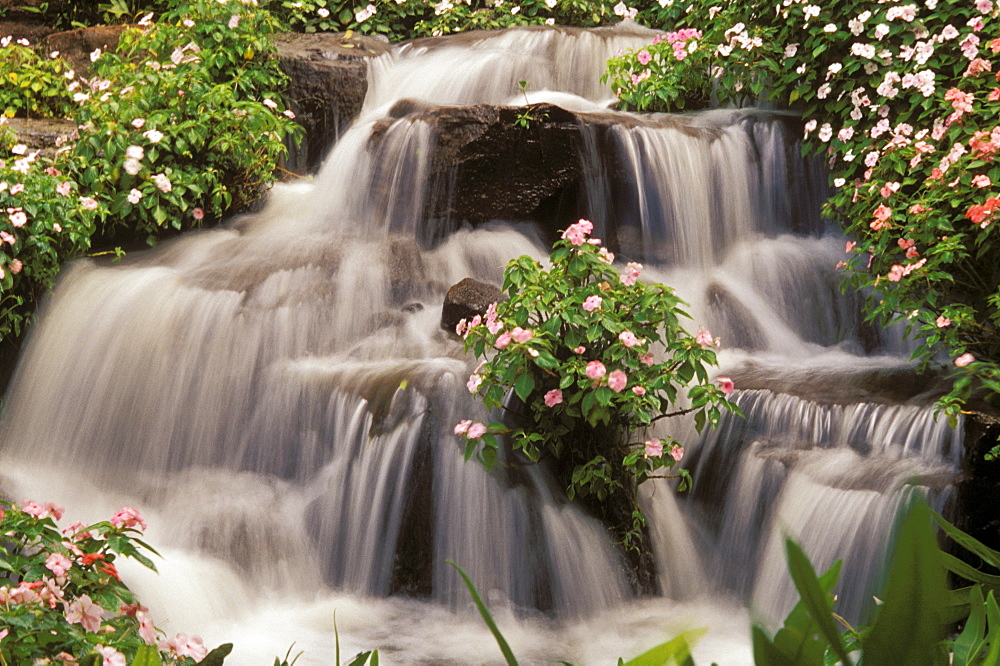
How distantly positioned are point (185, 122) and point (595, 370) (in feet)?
11.6

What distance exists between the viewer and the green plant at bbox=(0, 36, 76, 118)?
6910 millimetres

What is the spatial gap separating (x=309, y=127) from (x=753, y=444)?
4307 millimetres

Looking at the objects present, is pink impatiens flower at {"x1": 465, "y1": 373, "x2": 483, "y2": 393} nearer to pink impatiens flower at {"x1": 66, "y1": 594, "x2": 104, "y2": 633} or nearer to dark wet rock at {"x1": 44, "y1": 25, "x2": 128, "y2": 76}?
pink impatiens flower at {"x1": 66, "y1": 594, "x2": 104, "y2": 633}

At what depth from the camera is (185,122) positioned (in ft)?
19.8

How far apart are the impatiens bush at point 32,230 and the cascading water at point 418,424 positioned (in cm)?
16

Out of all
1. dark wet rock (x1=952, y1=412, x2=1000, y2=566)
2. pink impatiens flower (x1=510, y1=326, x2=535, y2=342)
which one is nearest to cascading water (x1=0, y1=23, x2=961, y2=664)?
dark wet rock (x1=952, y1=412, x2=1000, y2=566)

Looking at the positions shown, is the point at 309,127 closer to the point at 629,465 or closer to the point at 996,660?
the point at 629,465

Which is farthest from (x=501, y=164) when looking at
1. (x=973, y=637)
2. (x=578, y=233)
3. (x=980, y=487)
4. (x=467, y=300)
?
(x=973, y=637)

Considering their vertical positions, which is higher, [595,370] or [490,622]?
[490,622]

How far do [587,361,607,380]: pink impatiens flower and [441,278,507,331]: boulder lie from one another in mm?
1051

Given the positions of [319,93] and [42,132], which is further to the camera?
[319,93]

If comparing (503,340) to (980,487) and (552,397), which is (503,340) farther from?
(980,487)

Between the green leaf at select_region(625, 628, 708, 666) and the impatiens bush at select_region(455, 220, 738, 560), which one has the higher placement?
the green leaf at select_region(625, 628, 708, 666)

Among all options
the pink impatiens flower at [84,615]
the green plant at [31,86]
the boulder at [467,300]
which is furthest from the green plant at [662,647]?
the green plant at [31,86]
